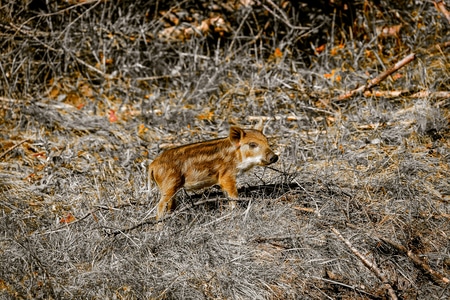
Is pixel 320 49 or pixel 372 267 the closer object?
pixel 372 267

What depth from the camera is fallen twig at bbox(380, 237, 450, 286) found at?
15.8 feet

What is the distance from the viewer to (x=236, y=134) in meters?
5.71

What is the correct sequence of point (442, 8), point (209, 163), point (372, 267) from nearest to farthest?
point (372, 267) < point (209, 163) < point (442, 8)

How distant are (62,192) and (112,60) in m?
2.92

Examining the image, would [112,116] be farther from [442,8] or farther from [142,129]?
[442,8]

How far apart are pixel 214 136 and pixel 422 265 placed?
10.5 ft

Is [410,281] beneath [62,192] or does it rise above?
above

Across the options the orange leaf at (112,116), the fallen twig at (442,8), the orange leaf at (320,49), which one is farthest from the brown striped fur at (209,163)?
the orange leaf at (320,49)

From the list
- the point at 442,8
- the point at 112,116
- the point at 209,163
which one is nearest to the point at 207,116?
the point at 112,116

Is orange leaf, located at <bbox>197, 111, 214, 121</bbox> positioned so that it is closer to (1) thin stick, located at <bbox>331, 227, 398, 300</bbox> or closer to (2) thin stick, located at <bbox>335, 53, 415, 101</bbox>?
(2) thin stick, located at <bbox>335, 53, 415, 101</bbox>

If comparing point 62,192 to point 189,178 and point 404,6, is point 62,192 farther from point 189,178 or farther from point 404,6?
point 404,6

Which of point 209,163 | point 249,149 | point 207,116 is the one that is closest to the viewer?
point 209,163

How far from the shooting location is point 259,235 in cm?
519

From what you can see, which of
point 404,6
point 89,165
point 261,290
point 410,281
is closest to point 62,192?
point 89,165
